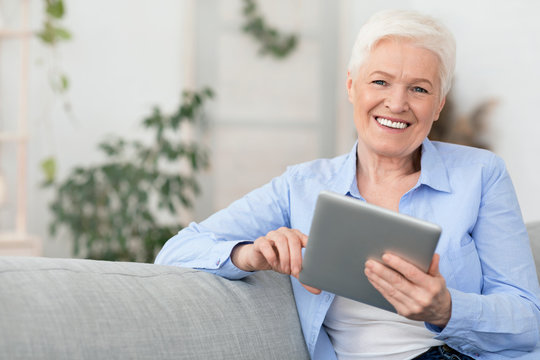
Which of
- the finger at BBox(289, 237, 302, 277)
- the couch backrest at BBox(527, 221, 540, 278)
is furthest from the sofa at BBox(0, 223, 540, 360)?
the couch backrest at BBox(527, 221, 540, 278)

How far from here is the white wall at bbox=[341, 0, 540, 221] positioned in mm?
3050

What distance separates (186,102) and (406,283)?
9.68ft

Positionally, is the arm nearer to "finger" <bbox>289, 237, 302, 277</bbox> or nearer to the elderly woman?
the elderly woman

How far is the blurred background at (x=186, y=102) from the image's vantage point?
333 cm

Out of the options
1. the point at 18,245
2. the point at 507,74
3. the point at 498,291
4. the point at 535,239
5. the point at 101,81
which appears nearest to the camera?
the point at 498,291

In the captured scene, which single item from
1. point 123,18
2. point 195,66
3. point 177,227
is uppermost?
point 123,18

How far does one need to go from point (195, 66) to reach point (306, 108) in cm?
85

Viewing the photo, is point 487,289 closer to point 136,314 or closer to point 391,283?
point 391,283

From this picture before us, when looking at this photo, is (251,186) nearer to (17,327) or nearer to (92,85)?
(92,85)

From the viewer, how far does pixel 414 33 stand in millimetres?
1321

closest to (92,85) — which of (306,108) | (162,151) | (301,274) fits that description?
(162,151)

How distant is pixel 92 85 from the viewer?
13.8 ft

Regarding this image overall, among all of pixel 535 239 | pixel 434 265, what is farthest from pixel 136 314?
pixel 535 239

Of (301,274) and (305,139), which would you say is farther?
(305,139)
